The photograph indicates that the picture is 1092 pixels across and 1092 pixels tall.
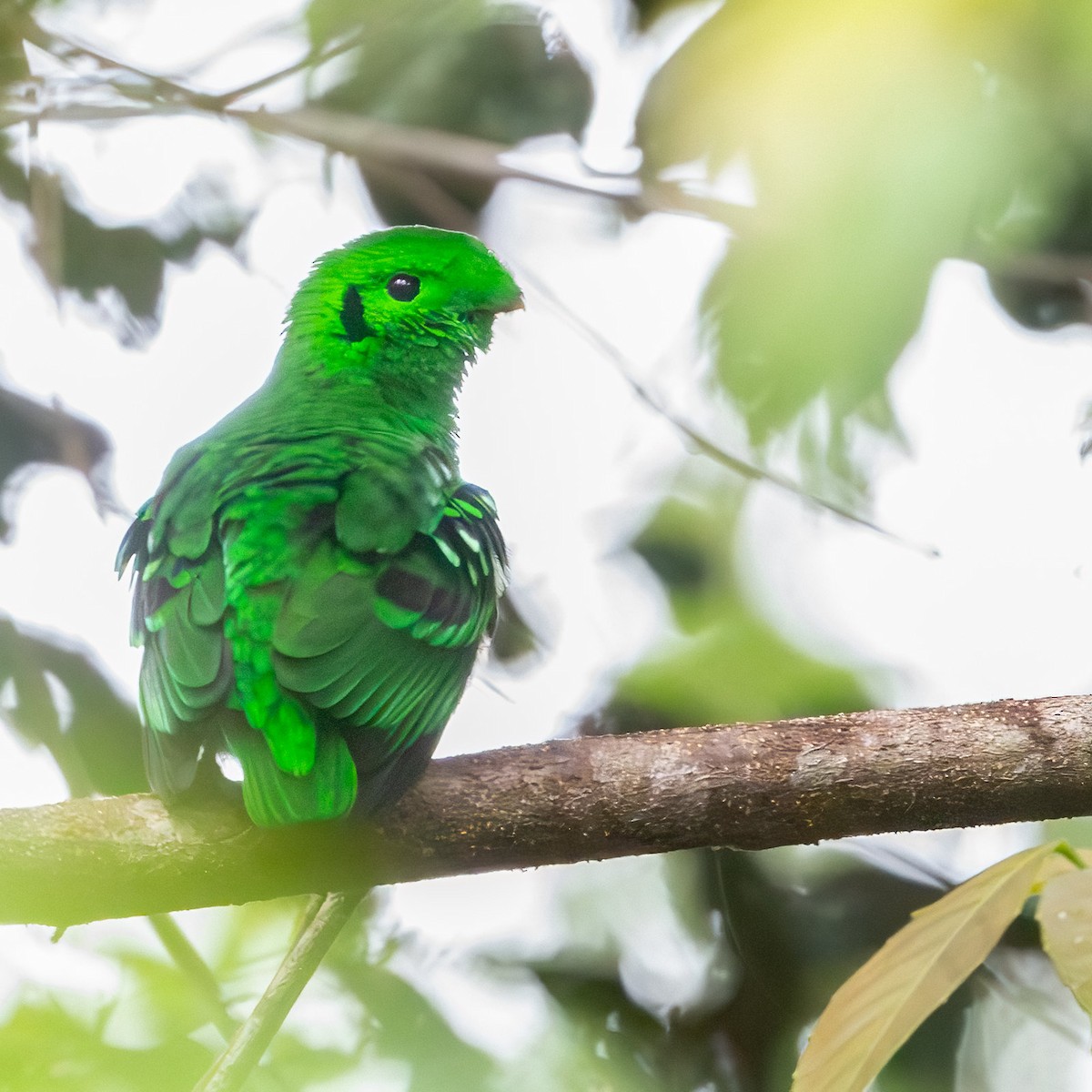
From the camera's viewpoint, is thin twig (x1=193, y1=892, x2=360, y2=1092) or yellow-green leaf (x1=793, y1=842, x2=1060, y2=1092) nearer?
yellow-green leaf (x1=793, y1=842, x2=1060, y2=1092)

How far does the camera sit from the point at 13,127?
15.5 ft

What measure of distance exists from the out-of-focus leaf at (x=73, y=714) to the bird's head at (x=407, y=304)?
1232 mm

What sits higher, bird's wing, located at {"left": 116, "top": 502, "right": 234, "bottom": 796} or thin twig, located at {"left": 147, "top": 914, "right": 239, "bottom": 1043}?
bird's wing, located at {"left": 116, "top": 502, "right": 234, "bottom": 796}

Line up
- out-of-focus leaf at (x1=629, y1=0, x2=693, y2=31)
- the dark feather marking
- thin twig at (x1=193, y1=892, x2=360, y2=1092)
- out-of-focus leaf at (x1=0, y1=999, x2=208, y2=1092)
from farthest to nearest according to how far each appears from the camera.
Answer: out-of-focus leaf at (x1=629, y1=0, x2=693, y2=31) → the dark feather marking → thin twig at (x1=193, y1=892, x2=360, y2=1092) → out-of-focus leaf at (x1=0, y1=999, x2=208, y2=1092)

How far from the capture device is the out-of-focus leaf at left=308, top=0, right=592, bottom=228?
456 centimetres

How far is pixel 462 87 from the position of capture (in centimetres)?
477

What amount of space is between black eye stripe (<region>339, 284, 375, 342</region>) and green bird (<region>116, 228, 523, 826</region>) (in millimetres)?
156

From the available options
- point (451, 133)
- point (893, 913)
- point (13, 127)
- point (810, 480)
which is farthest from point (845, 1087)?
point (13, 127)

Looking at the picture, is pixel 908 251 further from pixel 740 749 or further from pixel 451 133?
pixel 451 133

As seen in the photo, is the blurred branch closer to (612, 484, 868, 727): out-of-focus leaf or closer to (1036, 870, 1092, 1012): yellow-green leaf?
(1036, 870, 1092, 1012): yellow-green leaf

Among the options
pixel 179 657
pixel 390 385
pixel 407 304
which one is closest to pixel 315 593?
pixel 179 657

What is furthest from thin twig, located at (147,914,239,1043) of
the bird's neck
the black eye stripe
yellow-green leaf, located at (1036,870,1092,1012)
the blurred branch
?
yellow-green leaf, located at (1036,870,1092,1012)

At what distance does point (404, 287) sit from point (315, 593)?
4.72ft

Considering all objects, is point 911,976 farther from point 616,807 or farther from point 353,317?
point 353,317
